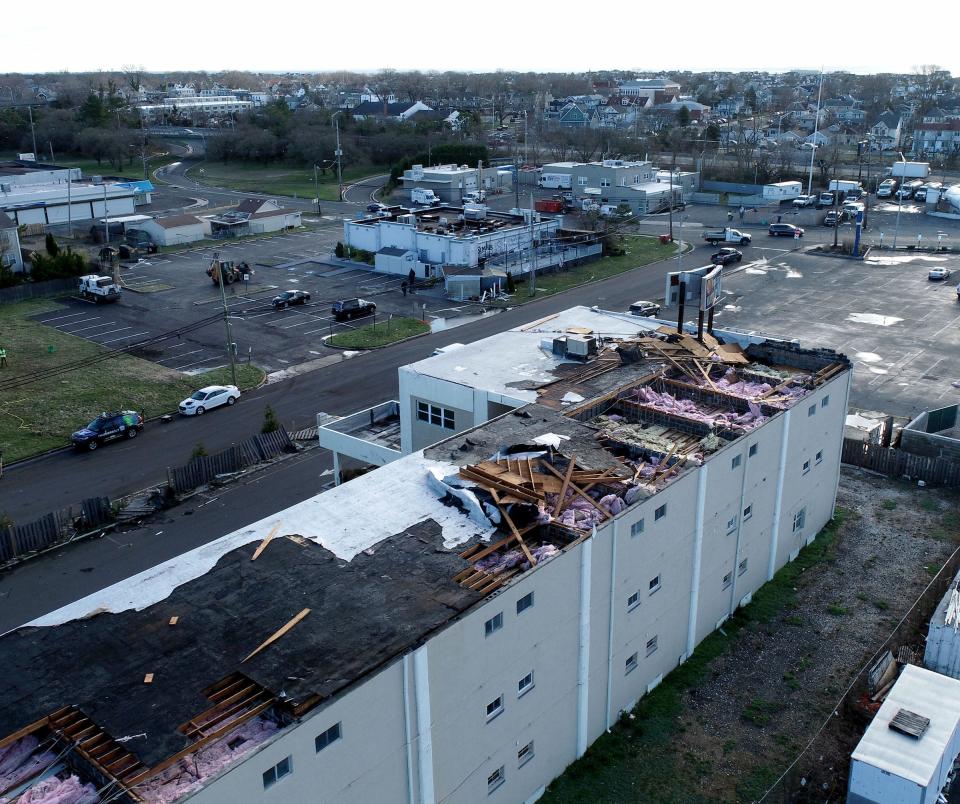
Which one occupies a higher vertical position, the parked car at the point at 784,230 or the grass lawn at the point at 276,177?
the grass lawn at the point at 276,177

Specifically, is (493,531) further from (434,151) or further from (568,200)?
(434,151)

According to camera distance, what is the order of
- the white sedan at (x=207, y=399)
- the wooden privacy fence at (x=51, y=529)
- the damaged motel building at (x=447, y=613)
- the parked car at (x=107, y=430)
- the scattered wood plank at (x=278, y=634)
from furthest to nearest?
1. the white sedan at (x=207, y=399)
2. the parked car at (x=107, y=430)
3. the wooden privacy fence at (x=51, y=529)
4. the scattered wood plank at (x=278, y=634)
5. the damaged motel building at (x=447, y=613)

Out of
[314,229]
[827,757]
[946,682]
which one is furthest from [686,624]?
[314,229]

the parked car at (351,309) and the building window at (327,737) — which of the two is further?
the parked car at (351,309)

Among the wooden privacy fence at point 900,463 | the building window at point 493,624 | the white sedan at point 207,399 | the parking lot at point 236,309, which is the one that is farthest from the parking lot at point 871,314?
the building window at point 493,624

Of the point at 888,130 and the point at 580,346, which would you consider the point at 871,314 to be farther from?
the point at 888,130

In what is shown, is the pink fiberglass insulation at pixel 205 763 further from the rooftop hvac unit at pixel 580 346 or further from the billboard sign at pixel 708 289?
the billboard sign at pixel 708 289

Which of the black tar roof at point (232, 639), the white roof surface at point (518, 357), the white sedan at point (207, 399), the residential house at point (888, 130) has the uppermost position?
the residential house at point (888, 130)
